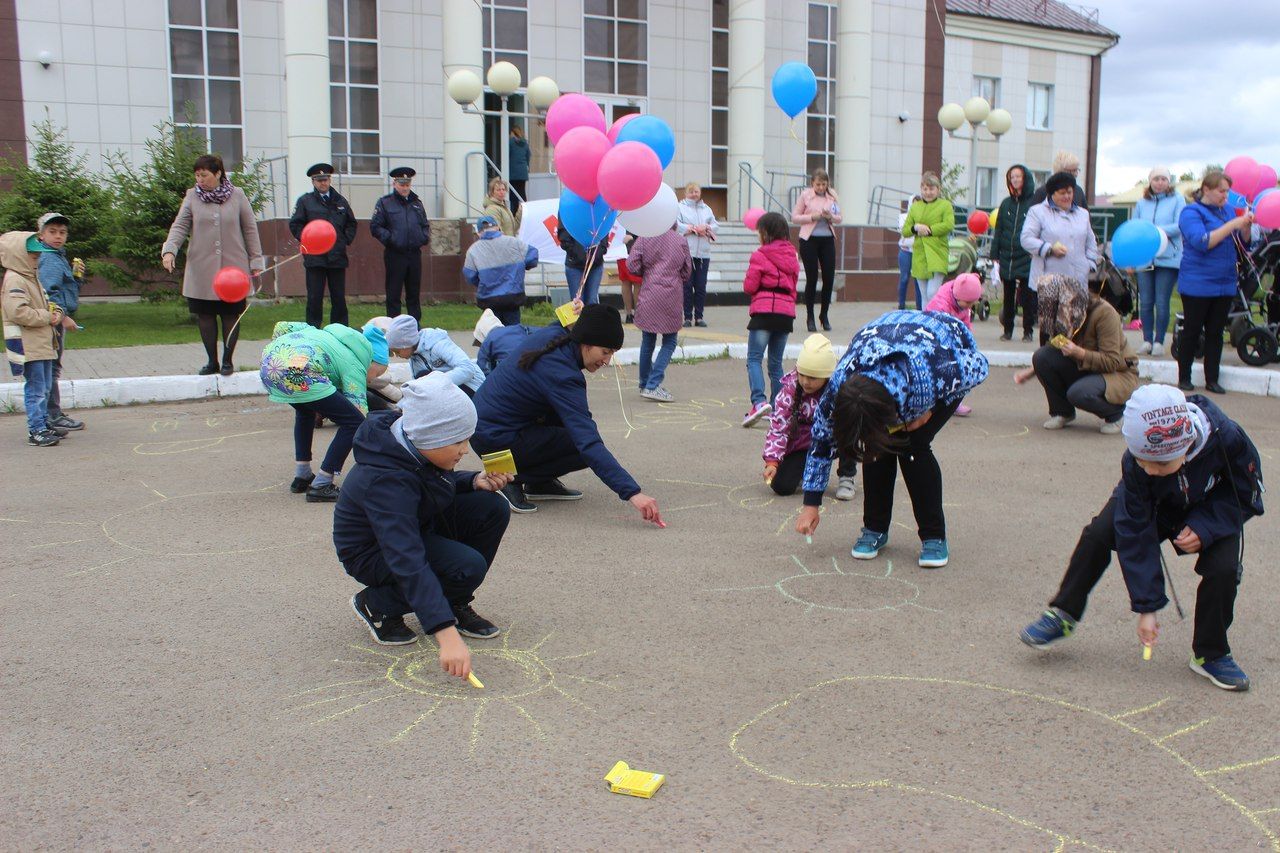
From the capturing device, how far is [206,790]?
3.13 meters

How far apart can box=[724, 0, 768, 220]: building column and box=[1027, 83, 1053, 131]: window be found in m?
18.4

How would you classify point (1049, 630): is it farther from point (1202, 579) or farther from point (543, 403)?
point (543, 403)

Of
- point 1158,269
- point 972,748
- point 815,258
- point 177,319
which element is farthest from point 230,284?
point 1158,269

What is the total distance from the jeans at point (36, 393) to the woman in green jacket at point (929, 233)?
347 inches

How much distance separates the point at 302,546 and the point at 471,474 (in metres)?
1.46

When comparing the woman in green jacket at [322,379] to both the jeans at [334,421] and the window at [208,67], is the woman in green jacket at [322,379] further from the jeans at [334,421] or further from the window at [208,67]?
the window at [208,67]

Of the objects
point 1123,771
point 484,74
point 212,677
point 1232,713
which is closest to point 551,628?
point 212,677

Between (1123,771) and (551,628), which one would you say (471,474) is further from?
(1123,771)

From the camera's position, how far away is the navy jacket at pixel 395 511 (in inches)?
144

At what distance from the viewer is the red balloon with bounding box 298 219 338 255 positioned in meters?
10.4

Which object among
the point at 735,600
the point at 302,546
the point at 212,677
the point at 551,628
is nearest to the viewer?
the point at 212,677

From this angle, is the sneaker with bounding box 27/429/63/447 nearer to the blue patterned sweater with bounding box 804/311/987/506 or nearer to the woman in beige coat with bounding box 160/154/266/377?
the woman in beige coat with bounding box 160/154/266/377

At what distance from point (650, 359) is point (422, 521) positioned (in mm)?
5704

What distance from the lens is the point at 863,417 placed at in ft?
14.2
